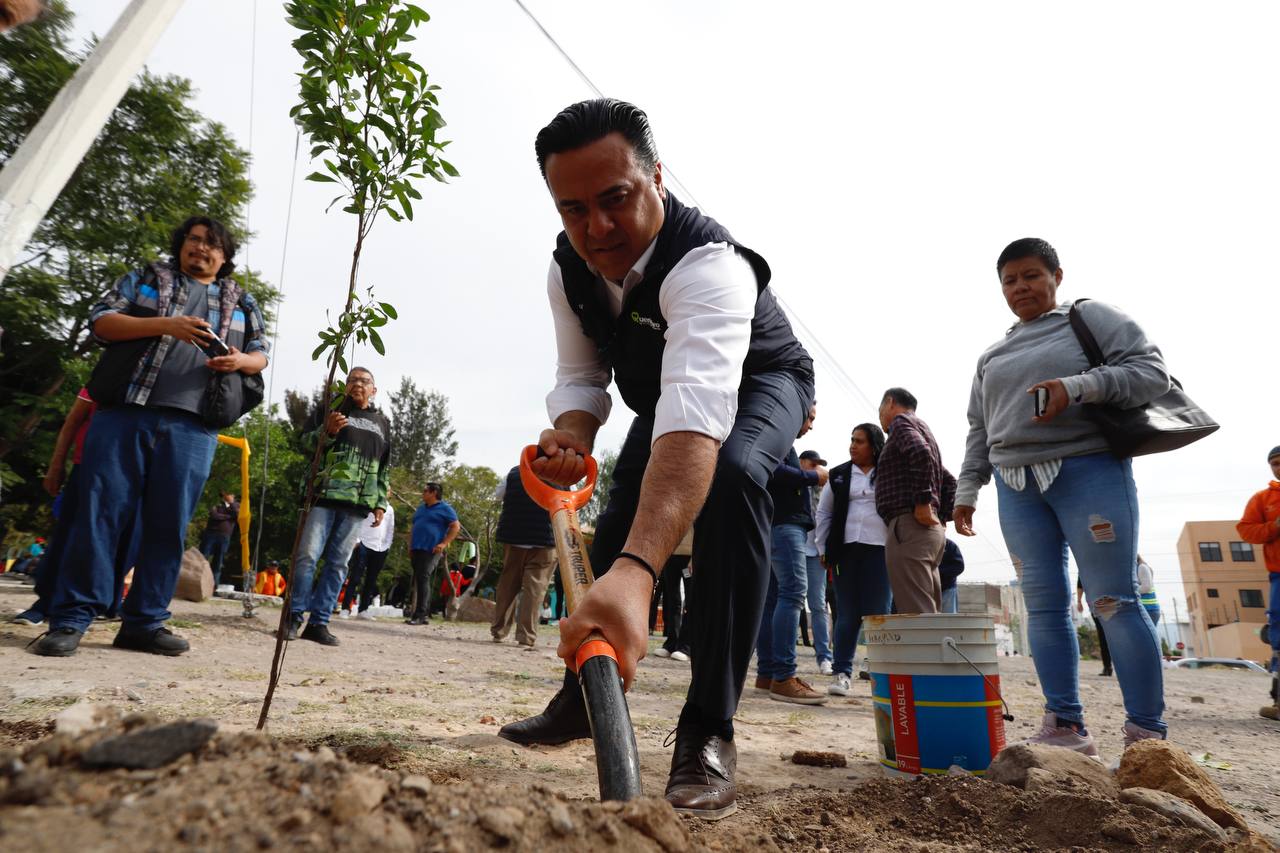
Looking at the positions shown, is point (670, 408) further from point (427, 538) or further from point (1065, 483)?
point (427, 538)

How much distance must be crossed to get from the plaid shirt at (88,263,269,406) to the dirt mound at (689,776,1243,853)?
11.5 ft

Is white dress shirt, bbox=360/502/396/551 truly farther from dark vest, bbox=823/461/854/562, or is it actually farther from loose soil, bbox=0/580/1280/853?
dark vest, bbox=823/461/854/562

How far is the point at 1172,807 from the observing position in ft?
5.77

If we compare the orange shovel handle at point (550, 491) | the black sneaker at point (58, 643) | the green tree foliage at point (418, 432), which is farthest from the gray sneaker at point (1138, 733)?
the green tree foliage at point (418, 432)

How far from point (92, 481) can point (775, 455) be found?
3.39m

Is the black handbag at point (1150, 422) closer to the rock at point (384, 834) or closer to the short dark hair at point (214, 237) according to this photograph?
the rock at point (384, 834)

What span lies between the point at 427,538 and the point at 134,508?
6.22 meters

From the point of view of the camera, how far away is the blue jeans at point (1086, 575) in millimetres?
2842

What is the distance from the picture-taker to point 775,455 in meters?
2.18

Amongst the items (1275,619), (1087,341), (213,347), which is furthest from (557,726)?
(1275,619)

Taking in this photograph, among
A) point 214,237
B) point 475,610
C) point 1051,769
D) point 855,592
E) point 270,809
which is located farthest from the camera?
point 475,610

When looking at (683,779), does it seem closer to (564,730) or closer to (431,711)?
(564,730)

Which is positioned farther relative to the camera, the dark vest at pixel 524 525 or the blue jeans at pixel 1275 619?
the dark vest at pixel 524 525

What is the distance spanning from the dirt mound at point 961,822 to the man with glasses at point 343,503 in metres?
4.52
